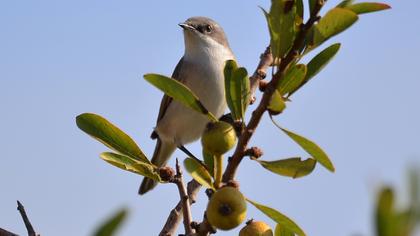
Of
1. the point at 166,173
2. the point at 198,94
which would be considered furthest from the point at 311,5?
the point at 198,94

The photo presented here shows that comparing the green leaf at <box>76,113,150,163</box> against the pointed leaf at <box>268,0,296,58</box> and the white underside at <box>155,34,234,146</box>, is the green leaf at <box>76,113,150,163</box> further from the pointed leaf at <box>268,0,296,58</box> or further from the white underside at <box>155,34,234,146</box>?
the white underside at <box>155,34,234,146</box>

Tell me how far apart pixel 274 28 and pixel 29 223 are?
90cm

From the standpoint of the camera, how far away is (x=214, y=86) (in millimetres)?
6172

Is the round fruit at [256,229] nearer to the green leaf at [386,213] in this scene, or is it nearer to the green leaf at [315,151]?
the green leaf at [315,151]

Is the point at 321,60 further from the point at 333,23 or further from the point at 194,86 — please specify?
the point at 194,86

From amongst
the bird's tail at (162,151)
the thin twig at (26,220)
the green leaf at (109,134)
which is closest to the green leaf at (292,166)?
the green leaf at (109,134)

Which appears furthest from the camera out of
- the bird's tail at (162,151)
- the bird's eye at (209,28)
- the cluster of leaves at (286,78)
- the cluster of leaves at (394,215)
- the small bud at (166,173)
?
the bird's eye at (209,28)

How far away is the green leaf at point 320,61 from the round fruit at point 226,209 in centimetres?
55

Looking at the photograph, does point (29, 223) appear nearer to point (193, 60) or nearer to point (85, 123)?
point (85, 123)

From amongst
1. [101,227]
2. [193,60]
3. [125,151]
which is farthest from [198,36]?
[101,227]

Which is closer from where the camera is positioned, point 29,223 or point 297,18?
point 29,223

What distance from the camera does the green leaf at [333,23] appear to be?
1561 mm

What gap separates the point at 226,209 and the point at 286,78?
49cm

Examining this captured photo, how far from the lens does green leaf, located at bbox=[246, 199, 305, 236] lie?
69.7 inches
